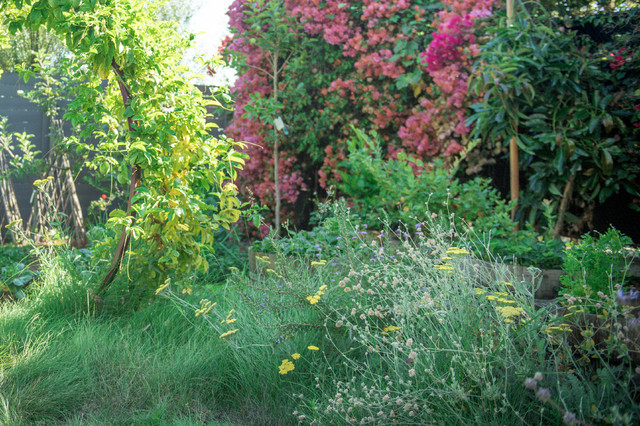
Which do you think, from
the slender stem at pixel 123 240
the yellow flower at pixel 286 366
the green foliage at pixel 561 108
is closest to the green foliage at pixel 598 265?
the yellow flower at pixel 286 366

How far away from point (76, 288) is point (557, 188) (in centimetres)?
341

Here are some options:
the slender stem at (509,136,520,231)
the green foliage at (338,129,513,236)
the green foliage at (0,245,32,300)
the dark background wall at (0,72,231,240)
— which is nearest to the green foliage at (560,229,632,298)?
the green foliage at (338,129,513,236)

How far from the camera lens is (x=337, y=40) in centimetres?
519

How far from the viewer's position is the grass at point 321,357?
174 cm

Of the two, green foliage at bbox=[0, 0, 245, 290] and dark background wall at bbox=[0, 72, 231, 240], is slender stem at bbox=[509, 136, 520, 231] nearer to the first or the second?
green foliage at bbox=[0, 0, 245, 290]

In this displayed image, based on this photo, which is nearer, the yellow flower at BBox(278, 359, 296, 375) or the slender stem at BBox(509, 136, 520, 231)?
the yellow flower at BBox(278, 359, 296, 375)

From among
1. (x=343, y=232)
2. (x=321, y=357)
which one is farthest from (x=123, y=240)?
(x=321, y=357)

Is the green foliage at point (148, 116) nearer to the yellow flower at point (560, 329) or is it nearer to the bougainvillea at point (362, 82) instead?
the yellow flower at point (560, 329)

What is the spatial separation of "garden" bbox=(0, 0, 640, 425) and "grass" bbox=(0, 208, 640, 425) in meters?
0.01

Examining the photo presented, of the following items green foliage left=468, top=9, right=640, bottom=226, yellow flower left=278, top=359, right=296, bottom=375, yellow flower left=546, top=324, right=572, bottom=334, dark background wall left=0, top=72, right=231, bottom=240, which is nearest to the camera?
yellow flower left=546, top=324, right=572, bottom=334

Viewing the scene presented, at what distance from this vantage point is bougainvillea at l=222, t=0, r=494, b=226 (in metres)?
4.56

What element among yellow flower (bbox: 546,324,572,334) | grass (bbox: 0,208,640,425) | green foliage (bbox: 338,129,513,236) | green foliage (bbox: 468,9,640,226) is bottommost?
grass (bbox: 0,208,640,425)

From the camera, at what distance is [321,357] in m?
2.33

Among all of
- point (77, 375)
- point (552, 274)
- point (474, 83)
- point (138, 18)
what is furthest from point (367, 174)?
point (77, 375)
